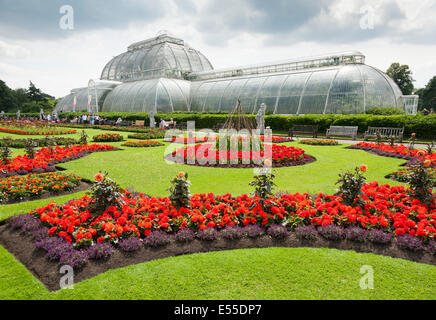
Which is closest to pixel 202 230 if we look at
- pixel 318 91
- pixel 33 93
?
pixel 318 91

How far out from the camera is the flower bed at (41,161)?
8615mm

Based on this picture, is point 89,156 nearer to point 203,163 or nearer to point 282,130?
point 203,163

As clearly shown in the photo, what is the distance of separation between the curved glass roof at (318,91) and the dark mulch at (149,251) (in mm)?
25116

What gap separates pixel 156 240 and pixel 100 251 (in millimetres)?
799

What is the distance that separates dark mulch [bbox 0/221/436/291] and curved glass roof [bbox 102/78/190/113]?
3503cm

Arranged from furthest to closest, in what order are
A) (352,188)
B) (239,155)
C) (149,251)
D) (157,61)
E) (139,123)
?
1. (157,61)
2. (139,123)
3. (239,155)
4. (352,188)
5. (149,251)

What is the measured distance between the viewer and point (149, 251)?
13.4 feet

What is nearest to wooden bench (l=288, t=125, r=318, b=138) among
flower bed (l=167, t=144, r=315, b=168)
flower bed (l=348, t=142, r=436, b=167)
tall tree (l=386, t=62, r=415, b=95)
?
flower bed (l=348, t=142, r=436, b=167)

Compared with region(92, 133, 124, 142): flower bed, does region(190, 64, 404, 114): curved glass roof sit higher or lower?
higher

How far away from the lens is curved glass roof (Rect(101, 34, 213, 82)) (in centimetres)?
4581

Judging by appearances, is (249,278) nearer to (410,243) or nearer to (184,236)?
(184,236)

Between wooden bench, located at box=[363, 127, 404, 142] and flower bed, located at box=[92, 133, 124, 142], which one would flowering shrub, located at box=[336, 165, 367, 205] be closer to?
flower bed, located at box=[92, 133, 124, 142]

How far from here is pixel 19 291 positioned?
324cm

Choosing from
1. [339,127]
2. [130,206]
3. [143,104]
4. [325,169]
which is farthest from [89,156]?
[143,104]
